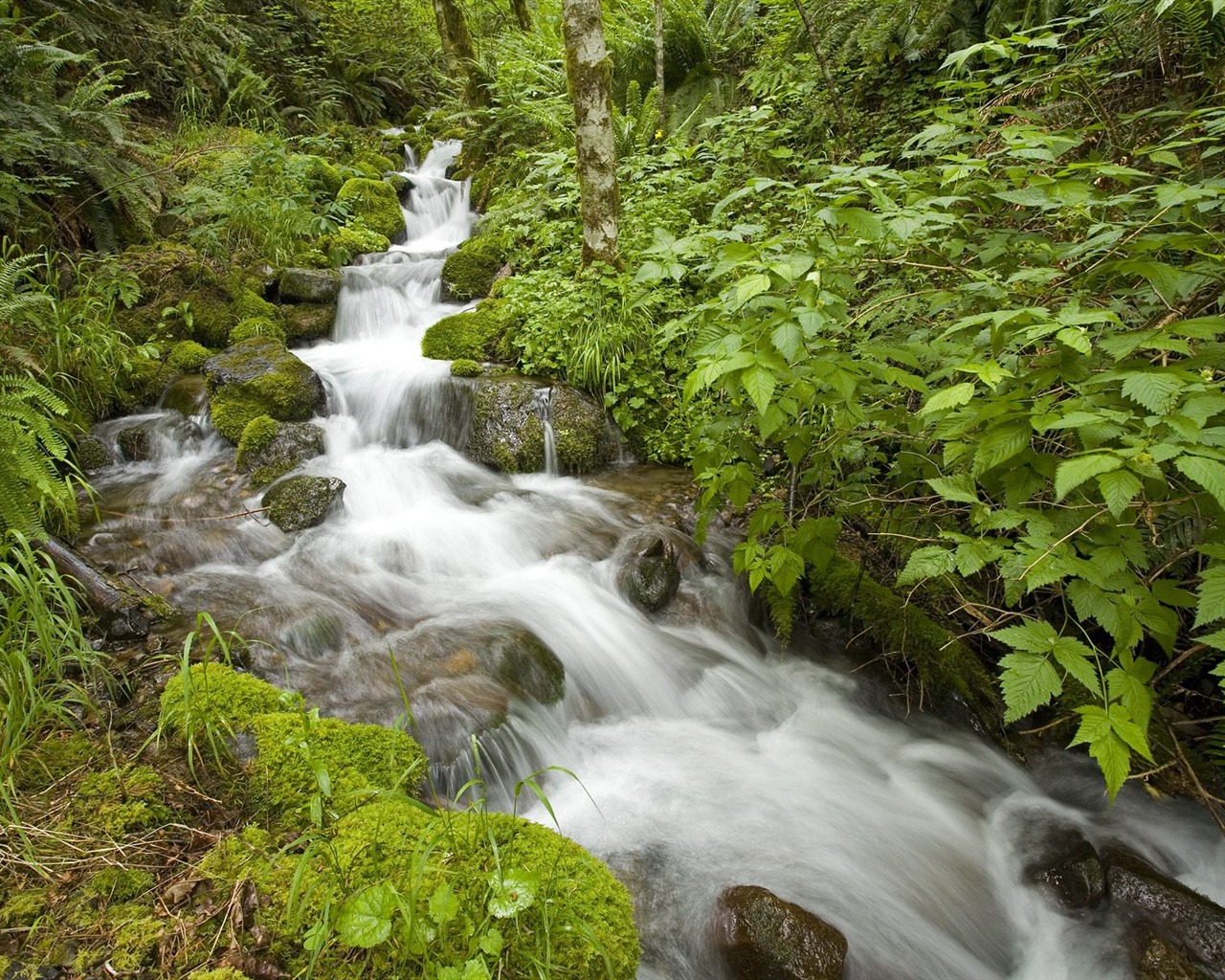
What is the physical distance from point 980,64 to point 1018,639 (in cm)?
647

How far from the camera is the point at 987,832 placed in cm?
320

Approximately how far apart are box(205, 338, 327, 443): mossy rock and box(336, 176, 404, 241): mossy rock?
414 cm

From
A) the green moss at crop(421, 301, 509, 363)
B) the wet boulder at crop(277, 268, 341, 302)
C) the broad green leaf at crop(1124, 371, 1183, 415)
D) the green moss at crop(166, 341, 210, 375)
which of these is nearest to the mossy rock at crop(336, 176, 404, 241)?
the wet boulder at crop(277, 268, 341, 302)

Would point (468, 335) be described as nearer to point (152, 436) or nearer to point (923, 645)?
point (152, 436)

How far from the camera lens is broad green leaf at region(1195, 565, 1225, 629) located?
162cm

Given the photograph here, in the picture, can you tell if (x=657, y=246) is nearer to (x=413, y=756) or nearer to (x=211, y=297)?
(x=413, y=756)

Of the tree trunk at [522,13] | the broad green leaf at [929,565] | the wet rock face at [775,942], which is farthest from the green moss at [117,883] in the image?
the tree trunk at [522,13]

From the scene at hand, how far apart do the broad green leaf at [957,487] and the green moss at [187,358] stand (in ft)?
21.4

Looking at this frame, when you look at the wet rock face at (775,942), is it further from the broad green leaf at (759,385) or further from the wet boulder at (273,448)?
the wet boulder at (273,448)

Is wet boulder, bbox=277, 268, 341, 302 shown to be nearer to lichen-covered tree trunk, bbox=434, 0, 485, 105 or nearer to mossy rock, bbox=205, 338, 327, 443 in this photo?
mossy rock, bbox=205, 338, 327, 443

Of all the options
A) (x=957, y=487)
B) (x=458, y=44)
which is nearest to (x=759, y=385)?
(x=957, y=487)

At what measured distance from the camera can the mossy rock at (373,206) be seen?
9.52 metres

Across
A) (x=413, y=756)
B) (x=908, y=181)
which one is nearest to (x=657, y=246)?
(x=908, y=181)

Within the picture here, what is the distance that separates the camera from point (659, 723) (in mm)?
3742
